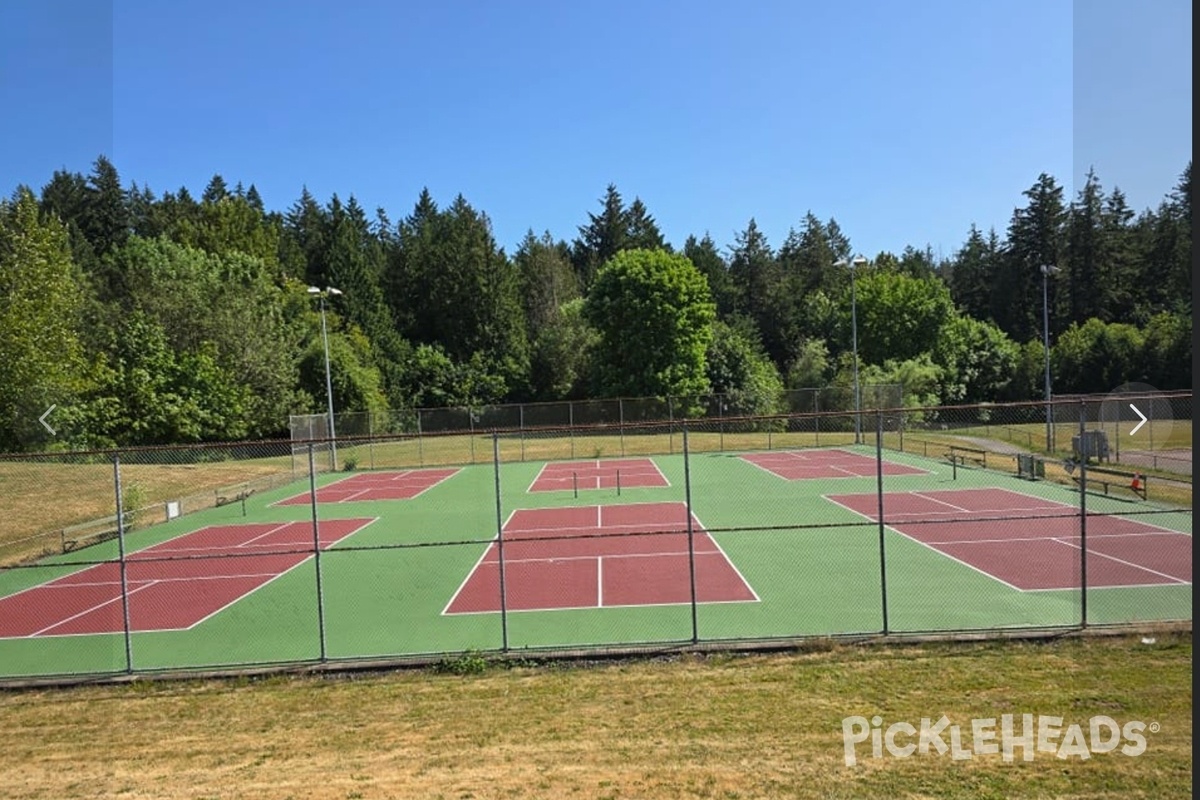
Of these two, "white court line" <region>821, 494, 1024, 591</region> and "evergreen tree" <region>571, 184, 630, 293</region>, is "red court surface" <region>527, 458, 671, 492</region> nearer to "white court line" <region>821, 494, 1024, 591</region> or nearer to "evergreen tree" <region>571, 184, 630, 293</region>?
"white court line" <region>821, 494, 1024, 591</region>

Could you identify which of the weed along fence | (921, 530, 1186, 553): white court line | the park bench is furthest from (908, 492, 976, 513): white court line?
(921, 530, 1186, 553): white court line

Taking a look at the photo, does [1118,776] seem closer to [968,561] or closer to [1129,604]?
[1129,604]

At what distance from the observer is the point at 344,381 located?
52812mm

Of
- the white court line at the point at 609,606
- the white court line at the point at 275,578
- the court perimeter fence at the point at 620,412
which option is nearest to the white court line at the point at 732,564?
the white court line at the point at 609,606

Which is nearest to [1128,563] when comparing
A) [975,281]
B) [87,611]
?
[87,611]

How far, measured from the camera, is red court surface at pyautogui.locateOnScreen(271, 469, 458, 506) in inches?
1126

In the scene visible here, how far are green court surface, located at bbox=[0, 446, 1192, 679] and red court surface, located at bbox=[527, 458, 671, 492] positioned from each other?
130 inches

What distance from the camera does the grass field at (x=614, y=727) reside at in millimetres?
6043

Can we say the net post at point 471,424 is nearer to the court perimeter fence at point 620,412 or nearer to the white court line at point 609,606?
the court perimeter fence at point 620,412

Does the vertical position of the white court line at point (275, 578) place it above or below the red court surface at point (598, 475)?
above

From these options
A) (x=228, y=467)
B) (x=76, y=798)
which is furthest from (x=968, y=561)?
(x=228, y=467)

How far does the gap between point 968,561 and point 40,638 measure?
59.3ft

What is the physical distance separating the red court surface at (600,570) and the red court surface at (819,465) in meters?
11.1

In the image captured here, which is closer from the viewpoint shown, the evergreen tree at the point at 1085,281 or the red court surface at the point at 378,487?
the evergreen tree at the point at 1085,281
